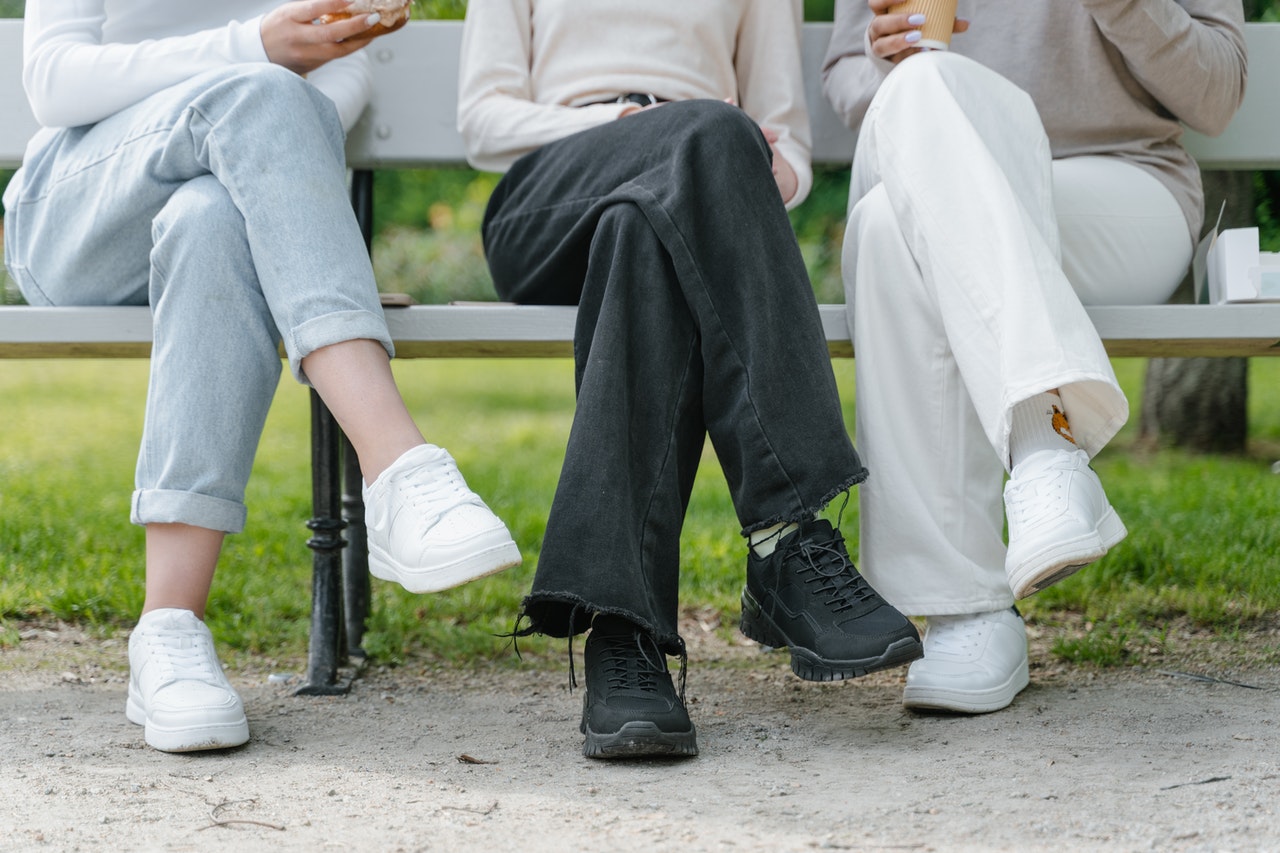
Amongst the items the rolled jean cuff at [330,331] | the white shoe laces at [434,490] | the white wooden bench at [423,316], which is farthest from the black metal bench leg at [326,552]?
the white shoe laces at [434,490]

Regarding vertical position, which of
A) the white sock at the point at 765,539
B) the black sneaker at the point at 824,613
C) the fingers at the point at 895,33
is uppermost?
the fingers at the point at 895,33

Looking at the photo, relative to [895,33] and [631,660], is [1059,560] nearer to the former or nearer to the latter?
[631,660]

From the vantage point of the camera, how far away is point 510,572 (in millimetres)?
3400

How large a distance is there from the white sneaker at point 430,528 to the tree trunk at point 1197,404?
380 cm

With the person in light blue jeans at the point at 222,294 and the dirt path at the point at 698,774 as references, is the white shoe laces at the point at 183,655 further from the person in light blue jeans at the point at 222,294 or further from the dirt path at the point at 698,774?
the dirt path at the point at 698,774

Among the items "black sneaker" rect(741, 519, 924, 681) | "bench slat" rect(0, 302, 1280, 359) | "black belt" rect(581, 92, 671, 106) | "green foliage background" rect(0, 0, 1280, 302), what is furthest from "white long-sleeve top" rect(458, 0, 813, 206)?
"green foliage background" rect(0, 0, 1280, 302)

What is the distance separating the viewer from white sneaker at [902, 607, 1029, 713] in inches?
78.6

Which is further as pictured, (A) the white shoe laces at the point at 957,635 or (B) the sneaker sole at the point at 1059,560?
(A) the white shoe laces at the point at 957,635

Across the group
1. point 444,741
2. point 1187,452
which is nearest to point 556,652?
point 444,741

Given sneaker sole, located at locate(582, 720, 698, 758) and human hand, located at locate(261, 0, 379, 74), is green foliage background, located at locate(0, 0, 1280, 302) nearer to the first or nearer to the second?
human hand, located at locate(261, 0, 379, 74)

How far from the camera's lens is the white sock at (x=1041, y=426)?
1.85m

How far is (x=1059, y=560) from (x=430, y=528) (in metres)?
0.83

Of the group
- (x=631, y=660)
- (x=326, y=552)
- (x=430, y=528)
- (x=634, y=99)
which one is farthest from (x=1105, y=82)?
(x=326, y=552)

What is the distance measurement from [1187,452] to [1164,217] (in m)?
2.81
